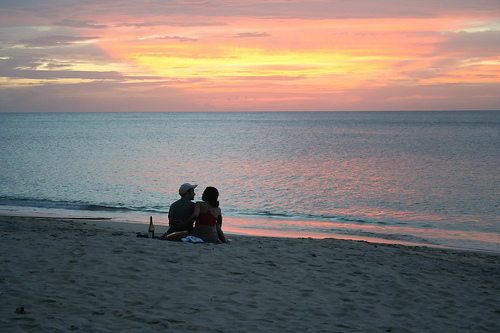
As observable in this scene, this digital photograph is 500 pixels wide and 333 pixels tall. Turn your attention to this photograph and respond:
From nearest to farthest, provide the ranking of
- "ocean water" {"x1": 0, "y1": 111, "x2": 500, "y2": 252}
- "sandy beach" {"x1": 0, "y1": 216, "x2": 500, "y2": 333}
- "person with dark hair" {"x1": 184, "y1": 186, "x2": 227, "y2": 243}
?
"sandy beach" {"x1": 0, "y1": 216, "x2": 500, "y2": 333}, "person with dark hair" {"x1": 184, "y1": 186, "x2": 227, "y2": 243}, "ocean water" {"x1": 0, "y1": 111, "x2": 500, "y2": 252}

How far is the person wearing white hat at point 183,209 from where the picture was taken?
32.1ft

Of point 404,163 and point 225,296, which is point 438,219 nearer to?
point 225,296

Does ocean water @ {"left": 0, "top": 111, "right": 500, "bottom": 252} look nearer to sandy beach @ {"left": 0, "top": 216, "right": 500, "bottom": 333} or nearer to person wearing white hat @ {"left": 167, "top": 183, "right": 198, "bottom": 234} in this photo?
person wearing white hat @ {"left": 167, "top": 183, "right": 198, "bottom": 234}

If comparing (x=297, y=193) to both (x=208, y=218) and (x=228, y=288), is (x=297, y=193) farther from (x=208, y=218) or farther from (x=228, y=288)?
(x=228, y=288)

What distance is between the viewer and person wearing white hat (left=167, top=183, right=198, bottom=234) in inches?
385

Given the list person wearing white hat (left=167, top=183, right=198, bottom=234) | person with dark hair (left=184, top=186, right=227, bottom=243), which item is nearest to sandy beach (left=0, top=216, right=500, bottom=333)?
person with dark hair (left=184, top=186, right=227, bottom=243)

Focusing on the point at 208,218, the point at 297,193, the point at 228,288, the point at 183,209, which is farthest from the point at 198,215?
the point at 297,193

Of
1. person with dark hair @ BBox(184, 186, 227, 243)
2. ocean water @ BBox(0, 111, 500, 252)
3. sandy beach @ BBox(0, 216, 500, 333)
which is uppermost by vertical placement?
person with dark hair @ BBox(184, 186, 227, 243)

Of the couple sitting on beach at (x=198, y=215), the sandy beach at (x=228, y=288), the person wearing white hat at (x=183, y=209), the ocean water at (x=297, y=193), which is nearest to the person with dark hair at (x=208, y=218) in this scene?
the couple sitting on beach at (x=198, y=215)

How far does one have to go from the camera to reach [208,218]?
31.9 feet

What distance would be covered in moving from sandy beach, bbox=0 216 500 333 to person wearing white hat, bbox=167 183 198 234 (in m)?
0.60

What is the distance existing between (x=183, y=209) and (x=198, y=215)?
1.25 feet

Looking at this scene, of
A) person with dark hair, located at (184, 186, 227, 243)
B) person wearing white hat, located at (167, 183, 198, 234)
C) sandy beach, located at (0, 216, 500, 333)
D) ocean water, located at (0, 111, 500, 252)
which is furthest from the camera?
ocean water, located at (0, 111, 500, 252)

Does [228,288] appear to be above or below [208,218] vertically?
below
